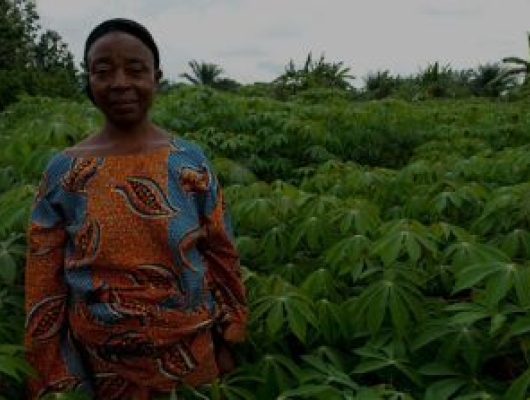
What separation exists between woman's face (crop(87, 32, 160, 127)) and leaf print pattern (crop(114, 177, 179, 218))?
12 cm

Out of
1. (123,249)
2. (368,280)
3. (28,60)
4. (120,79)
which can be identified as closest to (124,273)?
(123,249)

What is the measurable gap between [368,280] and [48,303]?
28.2 inches

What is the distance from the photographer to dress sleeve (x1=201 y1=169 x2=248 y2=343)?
162 centimetres

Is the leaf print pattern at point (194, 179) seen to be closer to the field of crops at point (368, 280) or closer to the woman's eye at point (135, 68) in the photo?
the woman's eye at point (135, 68)

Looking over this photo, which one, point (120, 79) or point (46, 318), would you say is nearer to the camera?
point (120, 79)

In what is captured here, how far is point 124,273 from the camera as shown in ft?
4.77

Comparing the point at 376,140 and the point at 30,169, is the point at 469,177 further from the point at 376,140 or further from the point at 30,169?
the point at 376,140

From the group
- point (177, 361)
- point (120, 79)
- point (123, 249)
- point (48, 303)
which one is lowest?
point (177, 361)

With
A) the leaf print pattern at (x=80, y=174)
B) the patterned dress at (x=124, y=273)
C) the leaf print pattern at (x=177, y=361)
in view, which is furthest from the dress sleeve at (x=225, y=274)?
the leaf print pattern at (x=80, y=174)

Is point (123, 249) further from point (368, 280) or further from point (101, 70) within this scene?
point (368, 280)

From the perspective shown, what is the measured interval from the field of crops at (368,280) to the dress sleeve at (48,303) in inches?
2.2

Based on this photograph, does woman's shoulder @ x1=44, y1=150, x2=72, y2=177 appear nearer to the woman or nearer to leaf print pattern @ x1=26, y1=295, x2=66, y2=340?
the woman

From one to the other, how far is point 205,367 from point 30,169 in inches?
41.7

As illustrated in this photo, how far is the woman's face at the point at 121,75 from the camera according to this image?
4.77 ft
